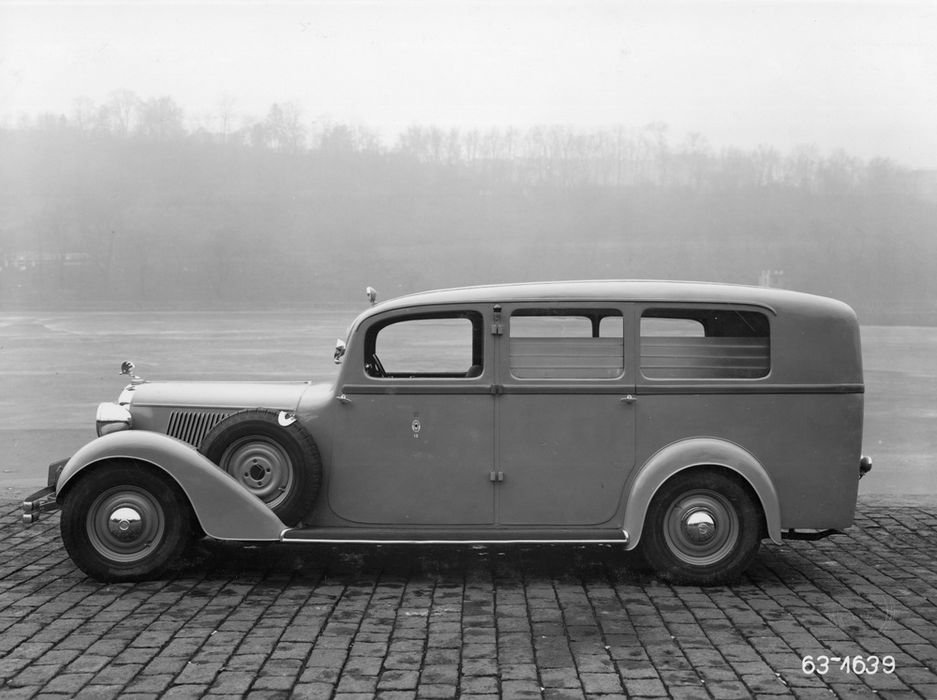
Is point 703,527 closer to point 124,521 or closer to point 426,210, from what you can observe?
point 124,521

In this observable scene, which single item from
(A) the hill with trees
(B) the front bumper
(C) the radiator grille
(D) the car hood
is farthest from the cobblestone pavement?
(A) the hill with trees

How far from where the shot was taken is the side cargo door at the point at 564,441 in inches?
210

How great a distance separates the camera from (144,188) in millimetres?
13414

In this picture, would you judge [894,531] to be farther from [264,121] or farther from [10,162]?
[10,162]

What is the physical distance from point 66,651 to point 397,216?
9147mm

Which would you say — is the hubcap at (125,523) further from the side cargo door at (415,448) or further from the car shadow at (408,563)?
the side cargo door at (415,448)

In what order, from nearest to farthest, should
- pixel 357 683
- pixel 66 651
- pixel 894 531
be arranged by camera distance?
1. pixel 357 683
2. pixel 66 651
3. pixel 894 531

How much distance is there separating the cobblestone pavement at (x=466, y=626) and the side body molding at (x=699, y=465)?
35 centimetres

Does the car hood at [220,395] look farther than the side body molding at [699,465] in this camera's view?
Yes

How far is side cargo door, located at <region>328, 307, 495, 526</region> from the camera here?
535 centimetres

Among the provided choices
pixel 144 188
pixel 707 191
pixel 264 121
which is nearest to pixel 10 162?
pixel 144 188

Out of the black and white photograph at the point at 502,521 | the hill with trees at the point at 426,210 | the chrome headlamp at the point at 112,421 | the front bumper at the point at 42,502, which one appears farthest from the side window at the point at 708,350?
the hill with trees at the point at 426,210

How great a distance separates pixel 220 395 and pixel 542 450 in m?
1.97

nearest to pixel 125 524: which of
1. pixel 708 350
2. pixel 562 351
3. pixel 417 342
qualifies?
pixel 417 342
